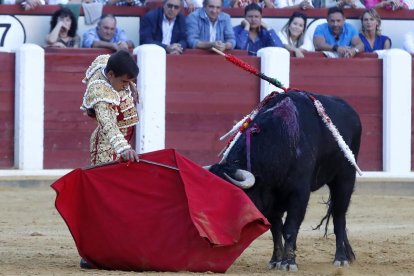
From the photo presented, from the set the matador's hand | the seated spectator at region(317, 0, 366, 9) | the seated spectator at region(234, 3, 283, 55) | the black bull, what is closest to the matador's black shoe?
the matador's hand

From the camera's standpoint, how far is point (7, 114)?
11266 mm

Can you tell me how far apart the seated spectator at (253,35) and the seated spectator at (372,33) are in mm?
811

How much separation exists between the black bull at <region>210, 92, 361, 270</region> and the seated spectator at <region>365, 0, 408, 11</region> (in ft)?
17.8

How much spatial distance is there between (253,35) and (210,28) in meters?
0.64

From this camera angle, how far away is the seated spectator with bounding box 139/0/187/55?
11.0 m

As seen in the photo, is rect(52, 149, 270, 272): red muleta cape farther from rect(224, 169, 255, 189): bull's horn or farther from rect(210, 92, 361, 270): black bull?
rect(210, 92, 361, 270): black bull

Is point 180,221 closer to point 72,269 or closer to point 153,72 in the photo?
point 72,269

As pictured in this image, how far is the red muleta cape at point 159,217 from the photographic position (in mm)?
6012

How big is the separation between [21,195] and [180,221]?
450cm

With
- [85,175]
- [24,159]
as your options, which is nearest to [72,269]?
[85,175]

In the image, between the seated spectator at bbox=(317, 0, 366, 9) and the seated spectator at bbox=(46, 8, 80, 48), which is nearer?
the seated spectator at bbox=(46, 8, 80, 48)

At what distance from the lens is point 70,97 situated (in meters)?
11.4

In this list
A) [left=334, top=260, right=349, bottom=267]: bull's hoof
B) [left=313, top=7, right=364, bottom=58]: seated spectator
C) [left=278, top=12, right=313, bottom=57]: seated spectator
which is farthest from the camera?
[left=313, top=7, right=364, bottom=58]: seated spectator

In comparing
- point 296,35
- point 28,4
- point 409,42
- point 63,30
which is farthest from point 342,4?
point 28,4
